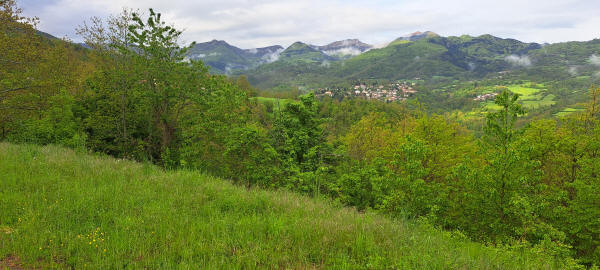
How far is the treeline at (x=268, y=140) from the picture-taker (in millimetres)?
15305

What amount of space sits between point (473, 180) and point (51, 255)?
60.2 feet

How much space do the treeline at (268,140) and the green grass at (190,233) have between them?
7.78 meters

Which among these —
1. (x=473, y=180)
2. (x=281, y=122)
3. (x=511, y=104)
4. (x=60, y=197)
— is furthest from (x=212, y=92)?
(x=511, y=104)

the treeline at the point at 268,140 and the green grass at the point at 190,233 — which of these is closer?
the green grass at the point at 190,233

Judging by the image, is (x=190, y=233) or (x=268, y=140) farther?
(x=268, y=140)

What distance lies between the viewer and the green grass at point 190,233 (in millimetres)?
3824

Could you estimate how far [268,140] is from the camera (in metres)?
19.0

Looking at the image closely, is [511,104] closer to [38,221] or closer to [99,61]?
[38,221]

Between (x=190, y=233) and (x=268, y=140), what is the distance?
14592 mm

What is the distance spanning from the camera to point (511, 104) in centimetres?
1633

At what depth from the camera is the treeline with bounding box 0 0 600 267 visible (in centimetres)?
1530

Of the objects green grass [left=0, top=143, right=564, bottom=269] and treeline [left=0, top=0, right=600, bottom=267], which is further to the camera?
treeline [left=0, top=0, right=600, bottom=267]

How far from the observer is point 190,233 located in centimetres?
452

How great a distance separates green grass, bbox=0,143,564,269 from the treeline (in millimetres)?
7783
